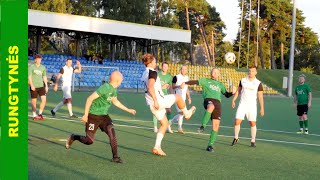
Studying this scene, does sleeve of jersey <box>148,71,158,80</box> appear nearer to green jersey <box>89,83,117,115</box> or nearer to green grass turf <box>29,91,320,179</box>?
green jersey <box>89,83,117,115</box>

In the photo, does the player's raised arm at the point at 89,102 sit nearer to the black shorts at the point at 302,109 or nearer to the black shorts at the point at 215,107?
the black shorts at the point at 215,107

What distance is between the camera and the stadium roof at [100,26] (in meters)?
39.2

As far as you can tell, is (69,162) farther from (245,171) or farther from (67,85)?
(67,85)

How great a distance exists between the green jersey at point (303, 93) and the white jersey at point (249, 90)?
5035 mm

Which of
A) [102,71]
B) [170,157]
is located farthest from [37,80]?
[102,71]

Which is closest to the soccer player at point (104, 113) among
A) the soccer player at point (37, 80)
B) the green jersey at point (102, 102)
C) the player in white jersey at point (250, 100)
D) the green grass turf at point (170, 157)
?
the green jersey at point (102, 102)

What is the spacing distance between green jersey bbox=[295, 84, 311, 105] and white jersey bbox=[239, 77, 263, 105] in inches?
198

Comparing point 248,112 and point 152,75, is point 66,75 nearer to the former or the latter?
point 248,112

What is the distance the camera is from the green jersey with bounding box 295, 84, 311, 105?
16047mm

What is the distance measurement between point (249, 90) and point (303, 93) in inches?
206

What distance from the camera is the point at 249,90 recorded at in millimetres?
11547

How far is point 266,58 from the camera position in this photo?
91.7m

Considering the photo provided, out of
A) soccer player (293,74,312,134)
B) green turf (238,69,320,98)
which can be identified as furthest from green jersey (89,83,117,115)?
green turf (238,69,320,98)

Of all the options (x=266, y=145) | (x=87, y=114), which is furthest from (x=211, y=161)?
(x=266, y=145)
